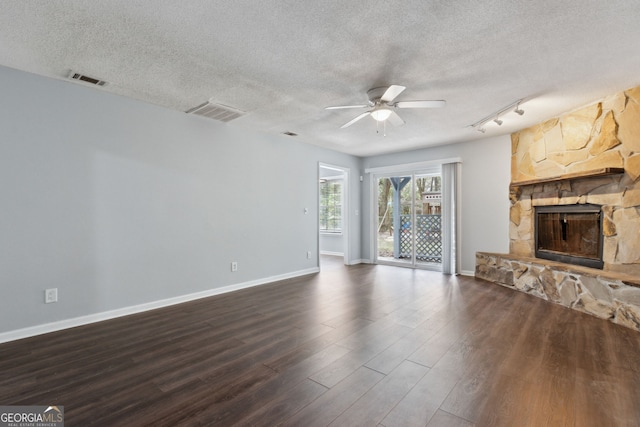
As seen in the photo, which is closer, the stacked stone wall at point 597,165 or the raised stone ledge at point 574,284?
the raised stone ledge at point 574,284

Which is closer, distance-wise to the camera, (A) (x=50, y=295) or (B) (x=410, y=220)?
(A) (x=50, y=295)

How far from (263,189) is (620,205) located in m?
4.75

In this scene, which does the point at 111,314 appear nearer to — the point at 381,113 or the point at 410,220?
the point at 381,113

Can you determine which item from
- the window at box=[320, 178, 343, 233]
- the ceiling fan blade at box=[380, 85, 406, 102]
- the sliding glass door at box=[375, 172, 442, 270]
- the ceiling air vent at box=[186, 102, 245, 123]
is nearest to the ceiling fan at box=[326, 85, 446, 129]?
the ceiling fan blade at box=[380, 85, 406, 102]

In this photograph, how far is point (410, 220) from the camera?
6.39m

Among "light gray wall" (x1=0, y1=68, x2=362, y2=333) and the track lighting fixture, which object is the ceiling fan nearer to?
the track lighting fixture

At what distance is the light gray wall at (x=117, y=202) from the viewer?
2.80 metres

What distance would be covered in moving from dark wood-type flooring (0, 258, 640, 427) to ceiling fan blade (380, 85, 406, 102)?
235 cm

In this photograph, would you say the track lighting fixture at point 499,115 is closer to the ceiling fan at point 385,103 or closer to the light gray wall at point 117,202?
the ceiling fan at point 385,103

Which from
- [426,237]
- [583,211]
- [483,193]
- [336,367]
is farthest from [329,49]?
[426,237]

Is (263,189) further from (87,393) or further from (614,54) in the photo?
(614,54)

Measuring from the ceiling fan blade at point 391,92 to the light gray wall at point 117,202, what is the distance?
2564mm

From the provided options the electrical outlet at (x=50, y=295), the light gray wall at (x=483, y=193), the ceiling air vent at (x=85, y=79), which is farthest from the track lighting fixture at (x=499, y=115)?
the electrical outlet at (x=50, y=295)

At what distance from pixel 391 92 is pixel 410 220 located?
13.3 ft
